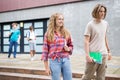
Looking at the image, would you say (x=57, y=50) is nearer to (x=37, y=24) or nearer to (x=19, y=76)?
(x=19, y=76)

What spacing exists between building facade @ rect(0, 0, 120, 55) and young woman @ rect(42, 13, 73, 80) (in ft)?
29.5

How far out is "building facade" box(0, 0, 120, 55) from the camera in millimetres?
13750

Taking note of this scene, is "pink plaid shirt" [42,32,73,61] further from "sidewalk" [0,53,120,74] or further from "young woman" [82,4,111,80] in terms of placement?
"sidewalk" [0,53,120,74]

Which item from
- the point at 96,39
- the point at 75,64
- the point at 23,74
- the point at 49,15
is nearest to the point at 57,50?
the point at 96,39

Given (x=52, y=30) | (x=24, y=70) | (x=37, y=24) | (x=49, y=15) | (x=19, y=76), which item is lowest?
(x=19, y=76)

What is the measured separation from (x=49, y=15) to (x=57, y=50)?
38.7 feet

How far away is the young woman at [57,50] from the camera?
4926 millimetres

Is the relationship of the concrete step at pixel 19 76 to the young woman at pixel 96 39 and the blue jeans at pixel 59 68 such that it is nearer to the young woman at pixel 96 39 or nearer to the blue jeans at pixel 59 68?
the young woman at pixel 96 39

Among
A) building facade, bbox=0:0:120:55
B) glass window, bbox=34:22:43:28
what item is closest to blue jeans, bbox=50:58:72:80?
building facade, bbox=0:0:120:55

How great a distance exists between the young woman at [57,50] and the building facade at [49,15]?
8998mm

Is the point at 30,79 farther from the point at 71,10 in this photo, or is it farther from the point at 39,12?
the point at 39,12

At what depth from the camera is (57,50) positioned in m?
4.98

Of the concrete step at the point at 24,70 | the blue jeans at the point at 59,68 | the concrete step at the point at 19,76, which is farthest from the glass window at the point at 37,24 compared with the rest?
the blue jeans at the point at 59,68

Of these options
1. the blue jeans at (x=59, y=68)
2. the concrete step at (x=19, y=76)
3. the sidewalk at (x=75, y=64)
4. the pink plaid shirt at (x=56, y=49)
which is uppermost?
the pink plaid shirt at (x=56, y=49)
